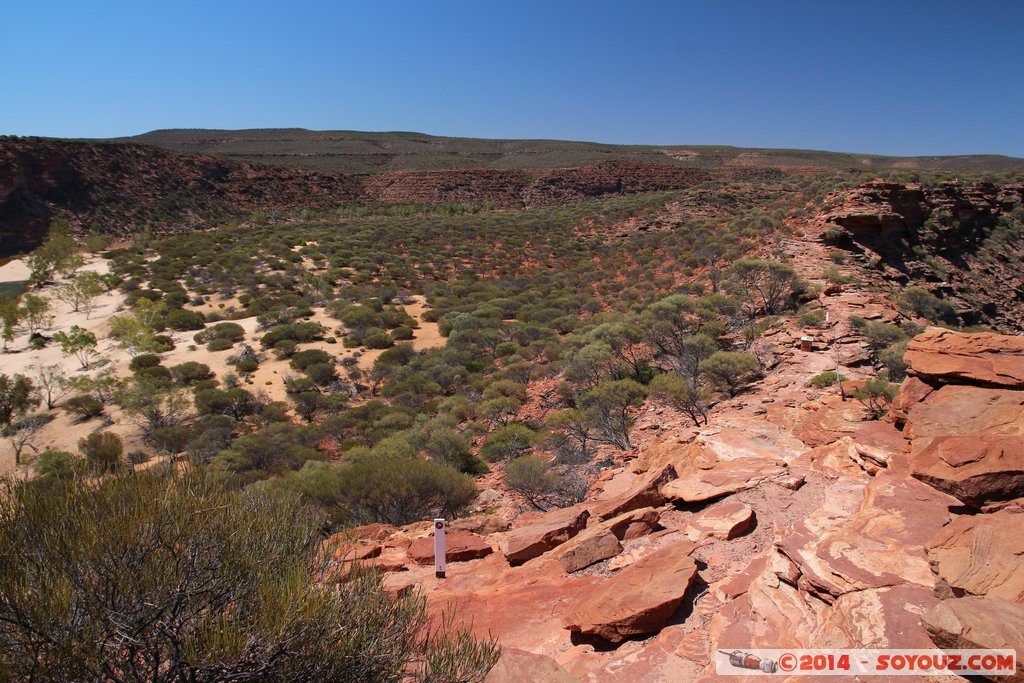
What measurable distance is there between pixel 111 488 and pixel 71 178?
60395 mm

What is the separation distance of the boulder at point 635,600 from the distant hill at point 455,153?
70292 mm

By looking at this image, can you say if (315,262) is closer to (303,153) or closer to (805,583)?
(805,583)

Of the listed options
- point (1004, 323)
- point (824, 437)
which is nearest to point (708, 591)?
point (824, 437)

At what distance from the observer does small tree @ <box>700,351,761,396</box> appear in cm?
996

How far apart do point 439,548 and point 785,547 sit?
330 centimetres

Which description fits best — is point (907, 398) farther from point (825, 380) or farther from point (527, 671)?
point (527, 671)

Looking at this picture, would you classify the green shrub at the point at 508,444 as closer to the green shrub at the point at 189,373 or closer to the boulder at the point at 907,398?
the boulder at the point at 907,398

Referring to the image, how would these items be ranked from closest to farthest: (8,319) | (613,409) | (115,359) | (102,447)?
(613,409)
(102,447)
(115,359)
(8,319)

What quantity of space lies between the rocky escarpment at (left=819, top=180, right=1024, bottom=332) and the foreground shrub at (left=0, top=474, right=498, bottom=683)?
20048mm

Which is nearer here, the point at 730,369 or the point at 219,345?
the point at 730,369

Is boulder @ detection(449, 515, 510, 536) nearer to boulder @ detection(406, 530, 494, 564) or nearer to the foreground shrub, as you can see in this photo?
boulder @ detection(406, 530, 494, 564)

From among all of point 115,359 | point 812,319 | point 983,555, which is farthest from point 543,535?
point 115,359

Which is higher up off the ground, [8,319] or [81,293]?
[81,293]

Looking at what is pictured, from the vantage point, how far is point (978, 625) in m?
2.44
